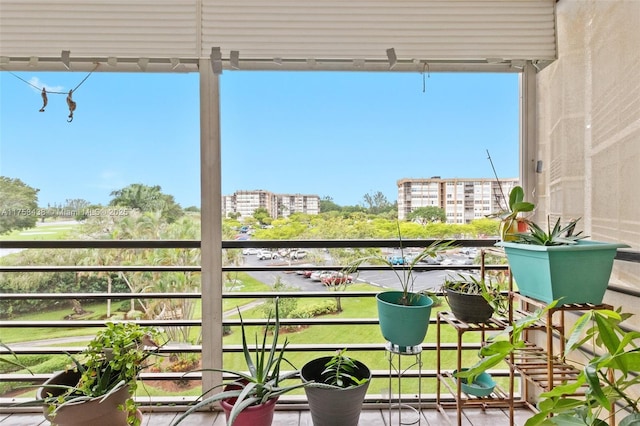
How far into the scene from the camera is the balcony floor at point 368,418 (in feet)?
5.38

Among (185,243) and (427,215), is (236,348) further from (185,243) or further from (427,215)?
(427,215)

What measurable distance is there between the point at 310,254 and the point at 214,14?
1384 millimetres

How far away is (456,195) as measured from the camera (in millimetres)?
1852

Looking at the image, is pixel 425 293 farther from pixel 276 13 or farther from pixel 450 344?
pixel 276 13

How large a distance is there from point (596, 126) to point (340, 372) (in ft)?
5.23

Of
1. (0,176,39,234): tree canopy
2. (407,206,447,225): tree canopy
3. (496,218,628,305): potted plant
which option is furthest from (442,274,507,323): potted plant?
(0,176,39,234): tree canopy

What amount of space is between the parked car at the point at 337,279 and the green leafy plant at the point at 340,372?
1.57ft

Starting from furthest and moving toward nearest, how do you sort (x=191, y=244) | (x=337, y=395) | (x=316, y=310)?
1. (x=316, y=310)
2. (x=191, y=244)
3. (x=337, y=395)

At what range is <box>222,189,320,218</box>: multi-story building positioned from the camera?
1.83 metres

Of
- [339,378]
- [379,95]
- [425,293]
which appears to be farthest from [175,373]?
[379,95]

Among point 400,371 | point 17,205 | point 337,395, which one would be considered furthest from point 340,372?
point 17,205

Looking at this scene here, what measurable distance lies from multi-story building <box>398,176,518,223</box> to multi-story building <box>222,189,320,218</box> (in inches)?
20.6

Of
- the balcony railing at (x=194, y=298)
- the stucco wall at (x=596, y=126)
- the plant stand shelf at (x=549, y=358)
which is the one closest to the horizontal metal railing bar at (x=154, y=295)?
the balcony railing at (x=194, y=298)

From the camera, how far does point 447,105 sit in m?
1.83
